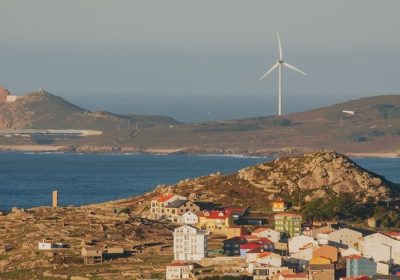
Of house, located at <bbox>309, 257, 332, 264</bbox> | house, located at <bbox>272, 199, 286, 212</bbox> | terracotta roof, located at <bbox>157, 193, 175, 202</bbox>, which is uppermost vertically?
terracotta roof, located at <bbox>157, 193, 175, 202</bbox>

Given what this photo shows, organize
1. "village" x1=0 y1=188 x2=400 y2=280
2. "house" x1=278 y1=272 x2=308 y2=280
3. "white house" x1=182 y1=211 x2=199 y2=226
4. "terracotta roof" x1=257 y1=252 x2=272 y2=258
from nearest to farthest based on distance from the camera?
"house" x1=278 y1=272 x2=308 y2=280
"village" x1=0 y1=188 x2=400 y2=280
"terracotta roof" x1=257 y1=252 x2=272 y2=258
"white house" x1=182 y1=211 x2=199 y2=226

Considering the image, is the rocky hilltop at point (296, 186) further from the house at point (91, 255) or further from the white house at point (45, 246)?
the house at point (91, 255)

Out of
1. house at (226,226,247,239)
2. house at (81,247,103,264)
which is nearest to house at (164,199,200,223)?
house at (226,226,247,239)

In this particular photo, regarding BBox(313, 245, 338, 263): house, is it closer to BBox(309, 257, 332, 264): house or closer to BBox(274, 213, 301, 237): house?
BBox(309, 257, 332, 264): house

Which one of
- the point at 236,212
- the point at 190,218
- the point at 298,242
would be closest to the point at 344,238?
the point at 298,242

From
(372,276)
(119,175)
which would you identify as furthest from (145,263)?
(119,175)
